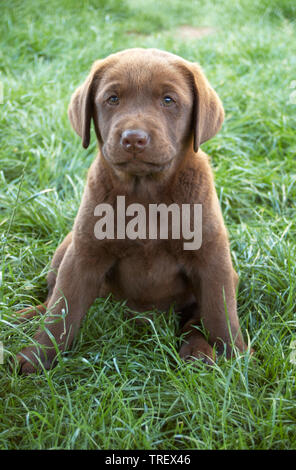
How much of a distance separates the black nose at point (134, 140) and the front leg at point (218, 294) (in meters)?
0.66

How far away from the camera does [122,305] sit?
331 centimetres

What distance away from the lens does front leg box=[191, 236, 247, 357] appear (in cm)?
301

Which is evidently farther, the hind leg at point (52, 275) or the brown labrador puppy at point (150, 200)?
the hind leg at point (52, 275)

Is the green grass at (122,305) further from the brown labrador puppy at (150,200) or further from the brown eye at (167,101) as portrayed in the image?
the brown eye at (167,101)

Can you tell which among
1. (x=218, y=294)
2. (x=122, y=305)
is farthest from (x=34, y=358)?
(x=218, y=294)

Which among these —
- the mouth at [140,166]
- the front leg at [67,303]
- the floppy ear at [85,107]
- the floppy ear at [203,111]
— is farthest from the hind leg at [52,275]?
the floppy ear at [203,111]

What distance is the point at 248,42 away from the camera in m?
7.34

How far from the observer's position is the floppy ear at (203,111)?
9.74 feet

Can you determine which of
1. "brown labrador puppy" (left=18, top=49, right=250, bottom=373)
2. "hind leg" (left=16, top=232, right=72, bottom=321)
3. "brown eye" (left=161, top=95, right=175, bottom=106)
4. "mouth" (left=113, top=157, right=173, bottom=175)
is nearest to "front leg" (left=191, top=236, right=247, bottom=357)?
"brown labrador puppy" (left=18, top=49, right=250, bottom=373)

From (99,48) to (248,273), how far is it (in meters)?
4.49
